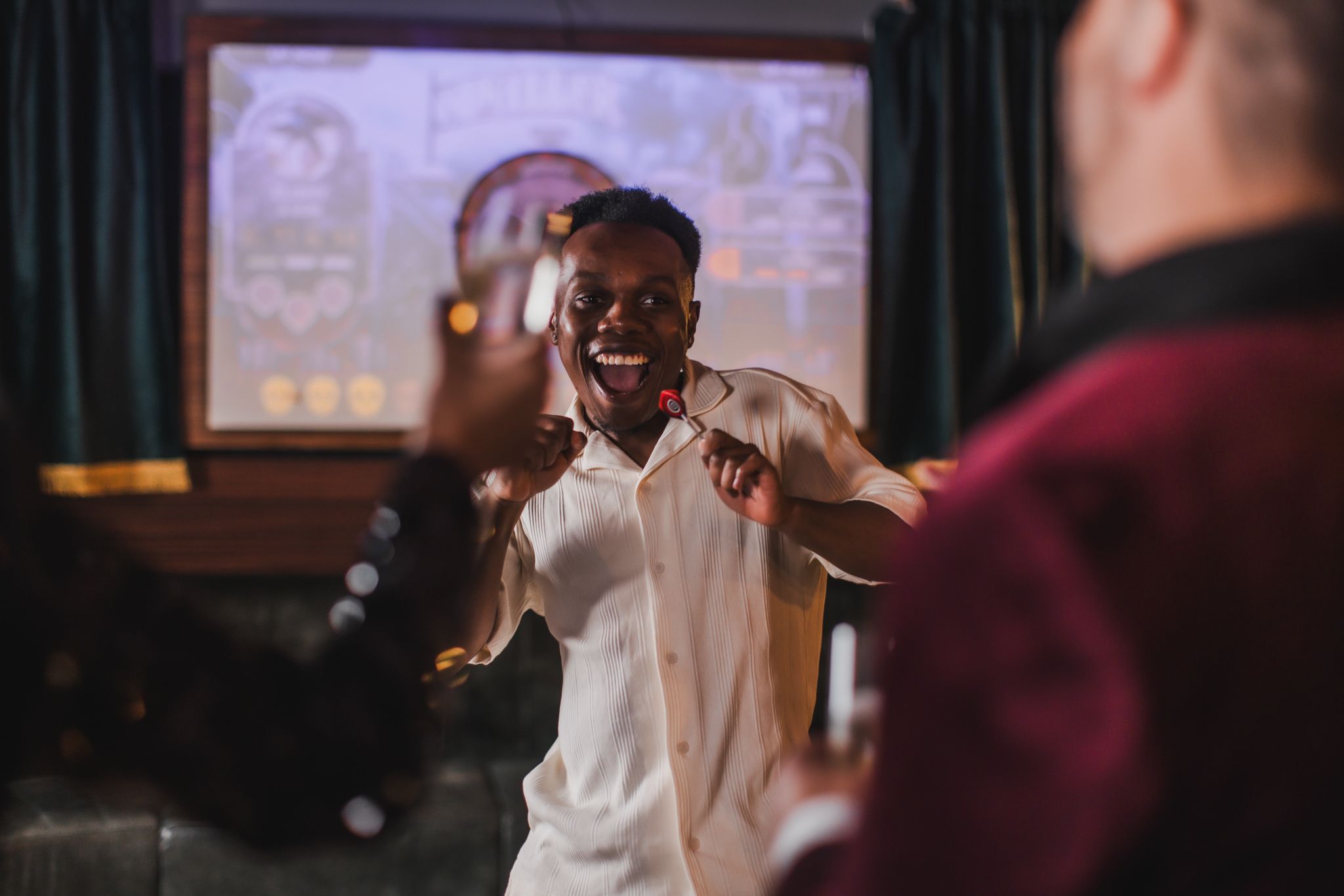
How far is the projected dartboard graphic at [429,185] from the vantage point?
313 centimetres

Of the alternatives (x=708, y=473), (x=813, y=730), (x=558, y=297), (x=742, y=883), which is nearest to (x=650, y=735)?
(x=742, y=883)

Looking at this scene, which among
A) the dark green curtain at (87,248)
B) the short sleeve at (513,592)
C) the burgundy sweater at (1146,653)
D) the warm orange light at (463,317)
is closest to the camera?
the burgundy sweater at (1146,653)

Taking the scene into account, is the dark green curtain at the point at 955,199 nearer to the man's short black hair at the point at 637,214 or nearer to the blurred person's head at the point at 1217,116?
the man's short black hair at the point at 637,214

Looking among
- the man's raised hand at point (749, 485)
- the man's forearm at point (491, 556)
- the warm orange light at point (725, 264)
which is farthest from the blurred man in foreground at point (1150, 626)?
the warm orange light at point (725, 264)

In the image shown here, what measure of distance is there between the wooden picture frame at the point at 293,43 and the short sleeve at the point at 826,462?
6.04 ft

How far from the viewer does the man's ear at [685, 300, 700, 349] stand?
66.0 inches

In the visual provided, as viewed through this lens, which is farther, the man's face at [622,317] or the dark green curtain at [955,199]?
the dark green curtain at [955,199]

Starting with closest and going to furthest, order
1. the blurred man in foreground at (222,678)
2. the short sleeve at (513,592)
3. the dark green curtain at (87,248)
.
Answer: the blurred man in foreground at (222,678), the short sleeve at (513,592), the dark green curtain at (87,248)

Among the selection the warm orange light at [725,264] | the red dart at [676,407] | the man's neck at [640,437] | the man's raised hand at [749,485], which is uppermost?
the warm orange light at [725,264]

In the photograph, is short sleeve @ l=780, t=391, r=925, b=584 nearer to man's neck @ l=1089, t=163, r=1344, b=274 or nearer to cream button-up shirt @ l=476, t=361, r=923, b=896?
cream button-up shirt @ l=476, t=361, r=923, b=896

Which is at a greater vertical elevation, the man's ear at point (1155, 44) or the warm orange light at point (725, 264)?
the warm orange light at point (725, 264)

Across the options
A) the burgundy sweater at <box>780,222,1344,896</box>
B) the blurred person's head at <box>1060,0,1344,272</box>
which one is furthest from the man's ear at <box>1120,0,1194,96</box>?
the burgundy sweater at <box>780,222,1344,896</box>

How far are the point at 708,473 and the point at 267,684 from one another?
843mm

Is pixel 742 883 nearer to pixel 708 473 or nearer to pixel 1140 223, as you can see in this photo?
pixel 708 473
